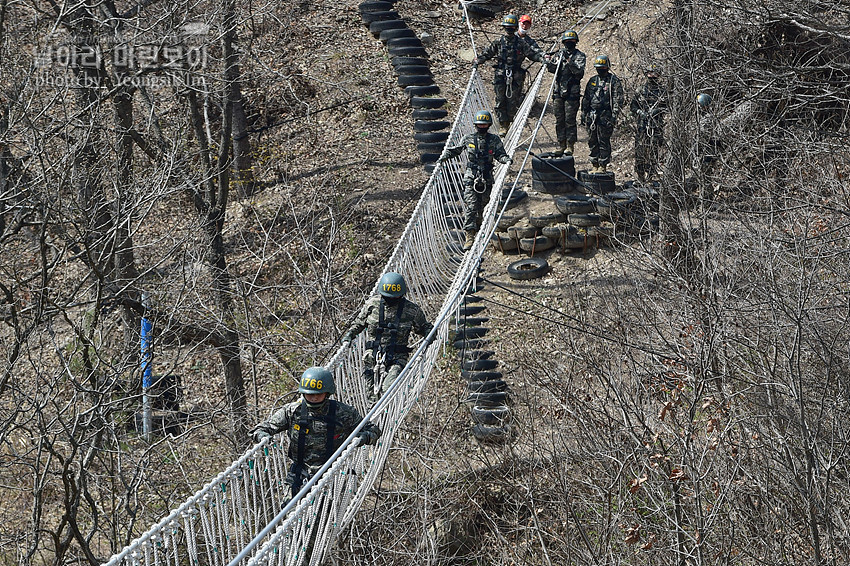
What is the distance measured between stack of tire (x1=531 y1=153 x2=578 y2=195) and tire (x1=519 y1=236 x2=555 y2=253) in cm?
91

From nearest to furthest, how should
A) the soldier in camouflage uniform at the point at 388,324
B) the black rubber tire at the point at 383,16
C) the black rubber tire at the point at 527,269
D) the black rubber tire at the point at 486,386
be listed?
the soldier in camouflage uniform at the point at 388,324 → the black rubber tire at the point at 486,386 → the black rubber tire at the point at 527,269 → the black rubber tire at the point at 383,16

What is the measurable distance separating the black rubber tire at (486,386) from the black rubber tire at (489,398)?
0.10 m

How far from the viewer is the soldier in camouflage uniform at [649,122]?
49.1ft

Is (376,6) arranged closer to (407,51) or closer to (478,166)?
(407,51)

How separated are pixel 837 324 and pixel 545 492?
3610mm

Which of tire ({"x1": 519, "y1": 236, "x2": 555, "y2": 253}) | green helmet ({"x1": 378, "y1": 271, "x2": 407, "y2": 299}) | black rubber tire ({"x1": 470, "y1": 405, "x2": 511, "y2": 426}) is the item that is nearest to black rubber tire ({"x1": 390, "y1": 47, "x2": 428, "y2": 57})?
tire ({"x1": 519, "y1": 236, "x2": 555, "y2": 253})

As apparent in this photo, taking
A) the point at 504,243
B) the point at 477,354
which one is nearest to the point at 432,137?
the point at 504,243

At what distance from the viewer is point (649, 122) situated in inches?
595

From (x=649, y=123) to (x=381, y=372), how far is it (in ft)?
23.2

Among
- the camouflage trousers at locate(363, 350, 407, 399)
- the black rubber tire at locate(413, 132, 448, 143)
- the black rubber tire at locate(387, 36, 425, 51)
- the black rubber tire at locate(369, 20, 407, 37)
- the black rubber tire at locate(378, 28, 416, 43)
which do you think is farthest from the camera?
the black rubber tire at locate(369, 20, 407, 37)

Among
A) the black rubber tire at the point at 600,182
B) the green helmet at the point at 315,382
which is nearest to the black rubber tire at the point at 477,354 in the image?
the black rubber tire at the point at 600,182

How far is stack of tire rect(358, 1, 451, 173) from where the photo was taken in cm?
1816

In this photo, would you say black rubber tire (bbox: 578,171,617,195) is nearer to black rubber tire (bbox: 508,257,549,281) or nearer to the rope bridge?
black rubber tire (bbox: 508,257,549,281)

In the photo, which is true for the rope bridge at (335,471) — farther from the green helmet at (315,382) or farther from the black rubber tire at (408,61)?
the black rubber tire at (408,61)
